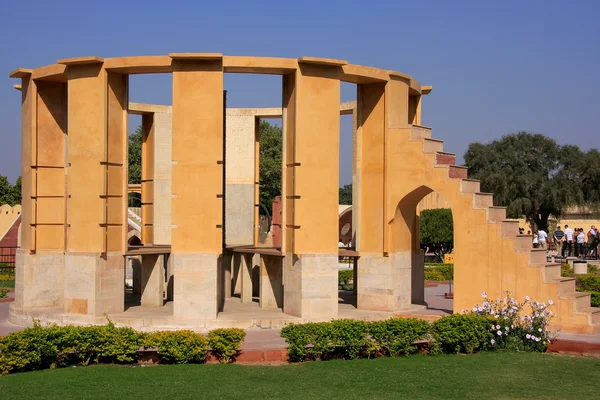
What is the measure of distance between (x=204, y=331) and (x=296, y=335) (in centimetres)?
325

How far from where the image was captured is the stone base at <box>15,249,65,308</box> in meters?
17.3

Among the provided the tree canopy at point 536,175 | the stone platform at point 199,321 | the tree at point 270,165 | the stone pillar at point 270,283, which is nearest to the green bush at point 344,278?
the stone platform at point 199,321

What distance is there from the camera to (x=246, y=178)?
20828mm

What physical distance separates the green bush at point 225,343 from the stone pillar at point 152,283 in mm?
5761

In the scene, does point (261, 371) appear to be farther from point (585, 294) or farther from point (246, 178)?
point (246, 178)

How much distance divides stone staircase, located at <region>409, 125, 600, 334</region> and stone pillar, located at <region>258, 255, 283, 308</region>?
465 centimetres

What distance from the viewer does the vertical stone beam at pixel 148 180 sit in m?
20.3

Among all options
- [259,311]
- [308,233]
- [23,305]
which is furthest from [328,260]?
[23,305]

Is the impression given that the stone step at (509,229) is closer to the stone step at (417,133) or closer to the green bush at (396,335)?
the stone step at (417,133)

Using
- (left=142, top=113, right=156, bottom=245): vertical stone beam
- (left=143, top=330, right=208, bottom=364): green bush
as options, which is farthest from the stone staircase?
(left=142, top=113, right=156, bottom=245): vertical stone beam

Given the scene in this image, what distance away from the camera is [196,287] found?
14.8m

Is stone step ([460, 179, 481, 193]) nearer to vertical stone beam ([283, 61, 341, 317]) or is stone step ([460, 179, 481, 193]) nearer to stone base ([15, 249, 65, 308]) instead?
vertical stone beam ([283, 61, 341, 317])

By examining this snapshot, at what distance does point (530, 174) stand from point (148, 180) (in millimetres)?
39481

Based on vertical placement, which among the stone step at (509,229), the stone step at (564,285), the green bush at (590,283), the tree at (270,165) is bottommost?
the green bush at (590,283)
